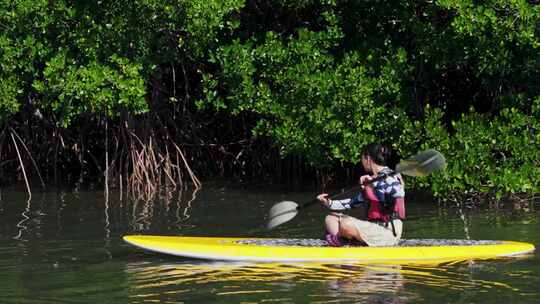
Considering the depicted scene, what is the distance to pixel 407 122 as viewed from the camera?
46.6 ft

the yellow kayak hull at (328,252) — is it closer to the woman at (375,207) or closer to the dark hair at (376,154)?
the woman at (375,207)

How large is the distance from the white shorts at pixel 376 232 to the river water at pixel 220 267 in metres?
0.51

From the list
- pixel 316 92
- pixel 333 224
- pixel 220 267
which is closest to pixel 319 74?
pixel 316 92

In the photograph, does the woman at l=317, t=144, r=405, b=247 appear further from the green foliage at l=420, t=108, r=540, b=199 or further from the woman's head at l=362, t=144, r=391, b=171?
the green foliage at l=420, t=108, r=540, b=199

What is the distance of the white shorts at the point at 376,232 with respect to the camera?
32.8 feet

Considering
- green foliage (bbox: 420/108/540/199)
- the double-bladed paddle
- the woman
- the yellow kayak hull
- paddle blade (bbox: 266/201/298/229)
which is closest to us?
the yellow kayak hull

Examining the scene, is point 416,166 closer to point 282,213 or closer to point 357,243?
point 357,243

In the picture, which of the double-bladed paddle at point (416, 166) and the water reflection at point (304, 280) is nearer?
the water reflection at point (304, 280)

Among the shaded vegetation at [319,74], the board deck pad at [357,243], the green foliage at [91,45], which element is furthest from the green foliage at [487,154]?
the green foliage at [91,45]

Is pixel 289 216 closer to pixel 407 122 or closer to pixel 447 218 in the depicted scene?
pixel 447 218

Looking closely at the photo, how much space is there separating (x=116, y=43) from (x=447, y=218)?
471 cm

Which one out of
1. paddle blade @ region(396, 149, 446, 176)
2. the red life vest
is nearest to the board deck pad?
the red life vest

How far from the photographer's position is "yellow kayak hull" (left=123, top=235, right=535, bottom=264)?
975 centimetres

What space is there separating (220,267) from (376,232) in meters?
1.43
